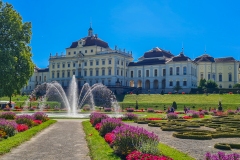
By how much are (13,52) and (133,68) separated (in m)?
47.2

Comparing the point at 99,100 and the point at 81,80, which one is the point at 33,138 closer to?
the point at 99,100

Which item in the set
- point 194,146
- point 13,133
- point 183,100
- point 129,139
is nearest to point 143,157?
point 129,139

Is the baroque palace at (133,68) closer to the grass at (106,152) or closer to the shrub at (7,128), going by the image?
the shrub at (7,128)

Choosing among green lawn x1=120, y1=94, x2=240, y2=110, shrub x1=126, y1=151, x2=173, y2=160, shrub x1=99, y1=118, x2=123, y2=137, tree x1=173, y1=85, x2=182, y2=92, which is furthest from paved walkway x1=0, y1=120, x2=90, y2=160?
tree x1=173, y1=85, x2=182, y2=92

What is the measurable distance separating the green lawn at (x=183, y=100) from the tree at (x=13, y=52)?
2049 centimetres

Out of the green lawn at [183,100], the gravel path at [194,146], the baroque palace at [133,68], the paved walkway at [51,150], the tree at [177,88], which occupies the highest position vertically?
the baroque palace at [133,68]

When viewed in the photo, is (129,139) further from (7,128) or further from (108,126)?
(7,128)

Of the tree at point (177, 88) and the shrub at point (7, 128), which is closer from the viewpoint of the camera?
the shrub at point (7, 128)

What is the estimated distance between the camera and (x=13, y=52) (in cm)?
2359

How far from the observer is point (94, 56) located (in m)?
68.5

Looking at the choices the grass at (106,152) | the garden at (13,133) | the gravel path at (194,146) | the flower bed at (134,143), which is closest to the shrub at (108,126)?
the grass at (106,152)

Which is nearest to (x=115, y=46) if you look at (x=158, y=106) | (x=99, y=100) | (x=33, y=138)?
(x=99, y=100)

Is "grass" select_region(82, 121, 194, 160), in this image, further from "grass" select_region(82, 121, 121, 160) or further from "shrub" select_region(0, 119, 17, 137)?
"shrub" select_region(0, 119, 17, 137)

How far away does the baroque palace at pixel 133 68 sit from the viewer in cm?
6350
